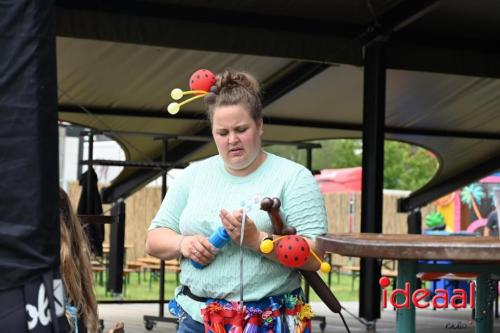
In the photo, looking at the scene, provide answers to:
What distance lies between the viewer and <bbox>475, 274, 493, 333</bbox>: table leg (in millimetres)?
3670

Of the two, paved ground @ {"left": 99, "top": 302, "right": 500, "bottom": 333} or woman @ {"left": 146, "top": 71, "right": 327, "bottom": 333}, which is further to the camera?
paved ground @ {"left": 99, "top": 302, "right": 500, "bottom": 333}

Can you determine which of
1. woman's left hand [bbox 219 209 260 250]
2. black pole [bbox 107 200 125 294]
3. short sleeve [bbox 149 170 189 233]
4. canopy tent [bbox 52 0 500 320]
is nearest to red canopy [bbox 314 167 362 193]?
canopy tent [bbox 52 0 500 320]

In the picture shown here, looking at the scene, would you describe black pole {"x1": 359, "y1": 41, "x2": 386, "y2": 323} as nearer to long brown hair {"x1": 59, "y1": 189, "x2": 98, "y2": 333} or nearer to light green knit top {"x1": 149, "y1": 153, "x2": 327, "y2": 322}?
light green knit top {"x1": 149, "y1": 153, "x2": 327, "y2": 322}

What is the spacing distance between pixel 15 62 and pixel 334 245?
4.07 feet

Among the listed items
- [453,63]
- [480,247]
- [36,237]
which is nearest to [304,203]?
[480,247]

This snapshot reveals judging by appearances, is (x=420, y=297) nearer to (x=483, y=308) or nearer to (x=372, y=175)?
(x=483, y=308)

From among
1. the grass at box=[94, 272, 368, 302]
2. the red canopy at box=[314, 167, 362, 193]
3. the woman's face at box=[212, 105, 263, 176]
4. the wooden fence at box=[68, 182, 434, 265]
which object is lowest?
the grass at box=[94, 272, 368, 302]

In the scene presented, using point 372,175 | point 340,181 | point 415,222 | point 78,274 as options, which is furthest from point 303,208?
point 340,181

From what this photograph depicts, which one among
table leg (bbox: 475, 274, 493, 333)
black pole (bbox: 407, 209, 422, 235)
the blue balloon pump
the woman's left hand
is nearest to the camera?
the woman's left hand

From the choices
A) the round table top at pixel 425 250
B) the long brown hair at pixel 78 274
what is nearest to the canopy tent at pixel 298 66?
the long brown hair at pixel 78 274

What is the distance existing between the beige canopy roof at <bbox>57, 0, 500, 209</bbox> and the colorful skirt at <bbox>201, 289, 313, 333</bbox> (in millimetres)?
4179

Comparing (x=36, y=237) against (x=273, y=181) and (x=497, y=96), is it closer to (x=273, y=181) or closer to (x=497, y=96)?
(x=273, y=181)

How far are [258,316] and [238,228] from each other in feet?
1.05

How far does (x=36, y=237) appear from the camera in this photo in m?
1.76
